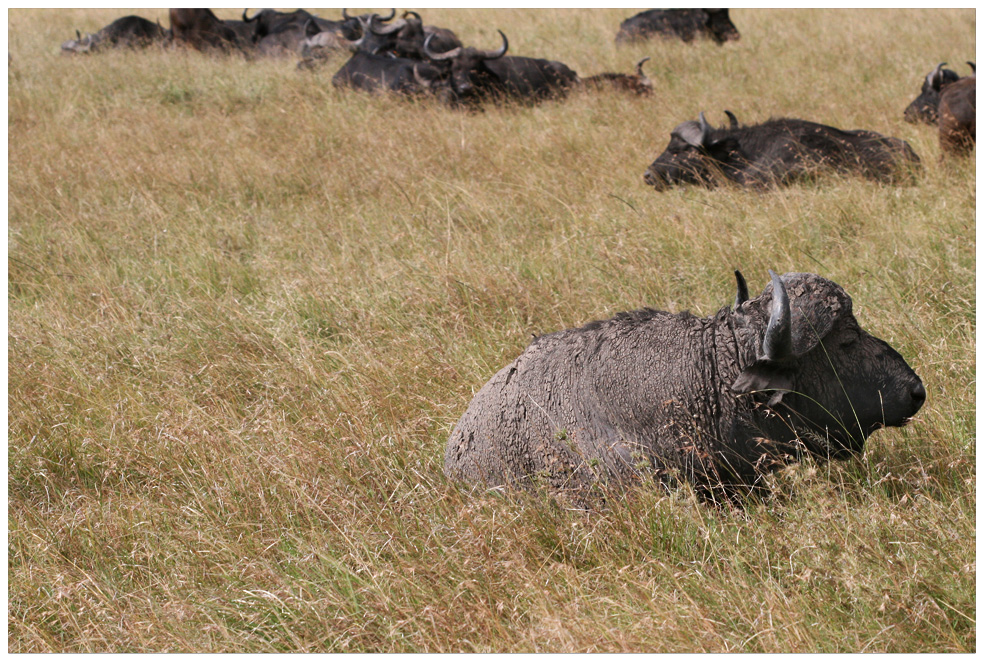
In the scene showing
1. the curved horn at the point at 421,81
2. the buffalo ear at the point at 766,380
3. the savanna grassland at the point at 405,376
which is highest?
the curved horn at the point at 421,81

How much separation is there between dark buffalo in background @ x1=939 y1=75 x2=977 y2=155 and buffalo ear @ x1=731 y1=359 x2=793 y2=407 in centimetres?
587

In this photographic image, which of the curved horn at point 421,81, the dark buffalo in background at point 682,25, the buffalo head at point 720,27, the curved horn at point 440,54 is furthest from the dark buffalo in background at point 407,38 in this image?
the buffalo head at point 720,27

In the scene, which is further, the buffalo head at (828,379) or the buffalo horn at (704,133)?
the buffalo horn at (704,133)

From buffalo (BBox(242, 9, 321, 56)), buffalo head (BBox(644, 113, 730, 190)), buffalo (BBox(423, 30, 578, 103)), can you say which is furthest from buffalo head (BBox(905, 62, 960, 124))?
buffalo (BBox(242, 9, 321, 56))

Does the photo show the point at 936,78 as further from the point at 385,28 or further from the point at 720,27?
the point at 385,28

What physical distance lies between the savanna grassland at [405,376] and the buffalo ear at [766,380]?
1.09ft

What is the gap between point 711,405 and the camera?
3.39 metres

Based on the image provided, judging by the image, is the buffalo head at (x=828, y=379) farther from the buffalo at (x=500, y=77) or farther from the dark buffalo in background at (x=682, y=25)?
the dark buffalo in background at (x=682, y=25)

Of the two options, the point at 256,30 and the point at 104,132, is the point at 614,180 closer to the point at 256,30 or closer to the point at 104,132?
the point at 104,132

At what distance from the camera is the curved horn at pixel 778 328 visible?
9.84ft

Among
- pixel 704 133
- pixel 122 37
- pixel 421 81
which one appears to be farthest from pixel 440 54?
pixel 122 37

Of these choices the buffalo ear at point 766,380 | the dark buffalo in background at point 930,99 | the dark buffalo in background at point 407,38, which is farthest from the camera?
the dark buffalo in background at point 407,38

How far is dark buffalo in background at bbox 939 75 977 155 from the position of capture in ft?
26.2

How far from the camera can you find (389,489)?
375 cm
